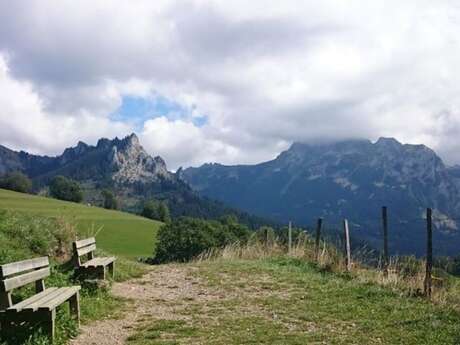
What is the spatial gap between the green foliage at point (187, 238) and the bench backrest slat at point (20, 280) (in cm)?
4441

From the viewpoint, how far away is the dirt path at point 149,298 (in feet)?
28.6

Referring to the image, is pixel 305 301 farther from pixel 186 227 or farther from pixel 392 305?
pixel 186 227

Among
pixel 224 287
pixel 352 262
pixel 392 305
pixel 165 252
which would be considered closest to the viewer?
pixel 392 305

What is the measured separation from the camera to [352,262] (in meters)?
17.0

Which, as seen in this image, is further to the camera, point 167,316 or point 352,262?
point 352,262

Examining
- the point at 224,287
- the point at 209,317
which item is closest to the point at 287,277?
the point at 224,287

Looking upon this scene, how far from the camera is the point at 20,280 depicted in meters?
7.97

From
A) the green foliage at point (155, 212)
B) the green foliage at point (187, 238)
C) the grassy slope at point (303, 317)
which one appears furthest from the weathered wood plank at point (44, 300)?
the green foliage at point (155, 212)

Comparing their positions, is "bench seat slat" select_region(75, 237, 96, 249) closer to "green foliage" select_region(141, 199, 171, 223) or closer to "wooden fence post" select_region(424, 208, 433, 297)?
"wooden fence post" select_region(424, 208, 433, 297)

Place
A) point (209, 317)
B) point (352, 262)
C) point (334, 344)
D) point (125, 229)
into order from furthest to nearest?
point (125, 229)
point (352, 262)
point (209, 317)
point (334, 344)

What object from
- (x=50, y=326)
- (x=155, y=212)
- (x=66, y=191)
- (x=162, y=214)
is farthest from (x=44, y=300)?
(x=66, y=191)

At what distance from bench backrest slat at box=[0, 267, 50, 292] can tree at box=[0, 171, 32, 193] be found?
13906cm

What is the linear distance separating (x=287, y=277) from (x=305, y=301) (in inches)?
146

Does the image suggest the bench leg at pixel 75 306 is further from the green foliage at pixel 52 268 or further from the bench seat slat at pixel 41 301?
the bench seat slat at pixel 41 301
